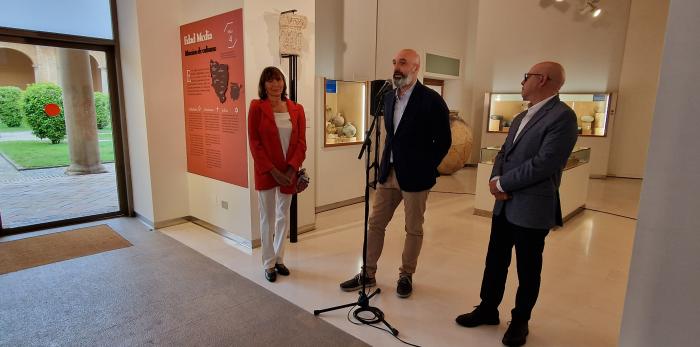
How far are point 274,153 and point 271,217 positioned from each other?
564 millimetres

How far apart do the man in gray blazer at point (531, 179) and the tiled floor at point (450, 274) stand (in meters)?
0.48

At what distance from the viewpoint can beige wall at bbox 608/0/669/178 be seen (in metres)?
8.04

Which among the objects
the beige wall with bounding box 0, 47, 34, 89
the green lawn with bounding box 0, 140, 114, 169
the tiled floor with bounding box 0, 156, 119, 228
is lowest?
the tiled floor with bounding box 0, 156, 119, 228

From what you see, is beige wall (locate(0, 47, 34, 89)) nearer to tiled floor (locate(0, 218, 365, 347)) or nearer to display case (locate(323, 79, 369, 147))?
tiled floor (locate(0, 218, 365, 347))

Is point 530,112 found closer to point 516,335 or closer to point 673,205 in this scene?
point 673,205

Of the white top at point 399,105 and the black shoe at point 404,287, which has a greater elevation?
the white top at point 399,105

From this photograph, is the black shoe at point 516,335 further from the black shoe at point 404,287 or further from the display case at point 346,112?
the display case at point 346,112

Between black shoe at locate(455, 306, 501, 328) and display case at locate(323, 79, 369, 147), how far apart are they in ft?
11.5

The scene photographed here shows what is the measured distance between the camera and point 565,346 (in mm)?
2508

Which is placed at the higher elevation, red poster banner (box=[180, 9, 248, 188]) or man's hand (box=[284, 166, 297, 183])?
red poster banner (box=[180, 9, 248, 188])

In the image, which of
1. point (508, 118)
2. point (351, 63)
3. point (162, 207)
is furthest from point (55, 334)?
point (508, 118)

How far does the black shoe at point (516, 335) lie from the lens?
98.0 inches

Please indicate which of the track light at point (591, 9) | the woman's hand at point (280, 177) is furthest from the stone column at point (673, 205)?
the track light at point (591, 9)

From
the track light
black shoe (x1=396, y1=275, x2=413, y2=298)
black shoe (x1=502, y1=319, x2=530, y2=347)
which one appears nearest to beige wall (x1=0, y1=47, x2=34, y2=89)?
black shoe (x1=396, y1=275, x2=413, y2=298)
